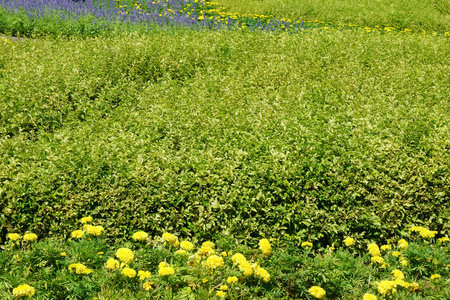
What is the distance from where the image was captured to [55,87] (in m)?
5.85

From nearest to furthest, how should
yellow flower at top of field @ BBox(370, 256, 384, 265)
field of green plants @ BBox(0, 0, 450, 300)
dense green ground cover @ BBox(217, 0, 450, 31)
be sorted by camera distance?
1. field of green plants @ BBox(0, 0, 450, 300)
2. yellow flower at top of field @ BBox(370, 256, 384, 265)
3. dense green ground cover @ BBox(217, 0, 450, 31)

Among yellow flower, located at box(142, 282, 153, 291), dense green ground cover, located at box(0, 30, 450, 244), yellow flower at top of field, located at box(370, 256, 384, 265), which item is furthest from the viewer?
dense green ground cover, located at box(0, 30, 450, 244)

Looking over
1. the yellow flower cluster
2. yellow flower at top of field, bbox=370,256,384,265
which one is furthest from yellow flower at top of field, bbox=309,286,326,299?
the yellow flower cluster

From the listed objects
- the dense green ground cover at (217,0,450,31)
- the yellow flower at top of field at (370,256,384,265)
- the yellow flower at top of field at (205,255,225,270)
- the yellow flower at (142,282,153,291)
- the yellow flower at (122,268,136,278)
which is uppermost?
the dense green ground cover at (217,0,450,31)

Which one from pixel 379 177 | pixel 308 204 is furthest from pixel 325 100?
pixel 308 204

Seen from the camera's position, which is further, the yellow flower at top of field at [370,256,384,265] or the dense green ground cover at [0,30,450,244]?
the dense green ground cover at [0,30,450,244]

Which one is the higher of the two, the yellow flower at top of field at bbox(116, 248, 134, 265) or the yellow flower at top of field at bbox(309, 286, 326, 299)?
the yellow flower at top of field at bbox(116, 248, 134, 265)

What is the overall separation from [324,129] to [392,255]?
1717mm

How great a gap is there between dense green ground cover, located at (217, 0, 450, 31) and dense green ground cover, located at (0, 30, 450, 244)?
6.73 meters

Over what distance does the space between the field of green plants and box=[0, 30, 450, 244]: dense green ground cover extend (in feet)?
0.07

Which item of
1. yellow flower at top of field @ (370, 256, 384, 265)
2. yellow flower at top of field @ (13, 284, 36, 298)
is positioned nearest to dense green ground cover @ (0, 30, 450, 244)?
yellow flower at top of field @ (370, 256, 384, 265)

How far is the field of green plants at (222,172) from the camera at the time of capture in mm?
3023

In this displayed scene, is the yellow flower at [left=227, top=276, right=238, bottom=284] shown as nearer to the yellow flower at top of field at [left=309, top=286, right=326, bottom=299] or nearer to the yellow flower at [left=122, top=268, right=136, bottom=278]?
Answer: the yellow flower at top of field at [left=309, top=286, right=326, bottom=299]

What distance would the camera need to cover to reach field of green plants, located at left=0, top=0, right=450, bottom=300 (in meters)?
3.02
